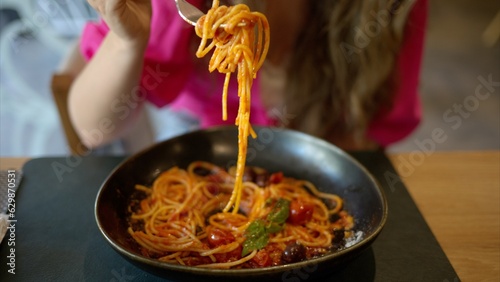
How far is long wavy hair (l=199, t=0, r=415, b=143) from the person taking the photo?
1.40m

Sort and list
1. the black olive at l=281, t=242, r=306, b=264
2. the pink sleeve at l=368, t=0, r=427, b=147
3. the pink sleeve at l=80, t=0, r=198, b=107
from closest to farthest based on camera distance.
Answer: the black olive at l=281, t=242, r=306, b=264, the pink sleeve at l=80, t=0, r=198, b=107, the pink sleeve at l=368, t=0, r=427, b=147

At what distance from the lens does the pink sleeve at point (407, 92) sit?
4.94 feet

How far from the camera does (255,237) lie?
98 cm

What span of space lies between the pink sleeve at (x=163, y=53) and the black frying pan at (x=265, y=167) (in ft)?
0.97

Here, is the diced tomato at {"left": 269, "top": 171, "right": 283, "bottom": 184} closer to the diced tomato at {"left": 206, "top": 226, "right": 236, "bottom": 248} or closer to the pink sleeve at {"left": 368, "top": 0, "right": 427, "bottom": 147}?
the diced tomato at {"left": 206, "top": 226, "right": 236, "bottom": 248}

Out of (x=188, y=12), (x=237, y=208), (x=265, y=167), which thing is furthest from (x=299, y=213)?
(x=188, y=12)

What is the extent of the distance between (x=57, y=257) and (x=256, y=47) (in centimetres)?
65

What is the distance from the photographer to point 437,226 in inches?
43.4

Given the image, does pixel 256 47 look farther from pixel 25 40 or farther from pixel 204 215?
pixel 25 40

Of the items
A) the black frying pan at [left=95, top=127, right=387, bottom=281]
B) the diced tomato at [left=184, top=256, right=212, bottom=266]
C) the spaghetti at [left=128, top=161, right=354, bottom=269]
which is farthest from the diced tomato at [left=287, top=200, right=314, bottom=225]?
the diced tomato at [left=184, top=256, right=212, bottom=266]

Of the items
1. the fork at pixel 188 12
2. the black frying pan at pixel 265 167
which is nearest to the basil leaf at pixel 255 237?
the black frying pan at pixel 265 167

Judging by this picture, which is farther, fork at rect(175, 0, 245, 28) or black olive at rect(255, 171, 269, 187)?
black olive at rect(255, 171, 269, 187)

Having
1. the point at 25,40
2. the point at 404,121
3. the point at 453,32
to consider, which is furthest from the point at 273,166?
the point at 453,32

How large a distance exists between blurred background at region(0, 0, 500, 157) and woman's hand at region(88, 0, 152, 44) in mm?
634
